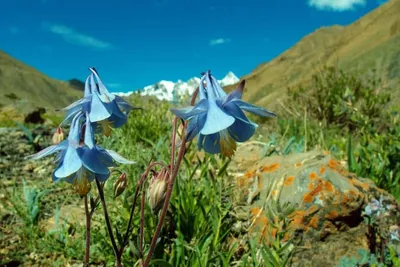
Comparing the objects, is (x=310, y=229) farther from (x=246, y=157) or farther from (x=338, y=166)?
(x=246, y=157)

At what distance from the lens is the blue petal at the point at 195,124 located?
170cm

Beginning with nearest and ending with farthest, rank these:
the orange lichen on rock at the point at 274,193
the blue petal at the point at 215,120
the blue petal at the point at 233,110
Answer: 1. the blue petal at the point at 215,120
2. the blue petal at the point at 233,110
3. the orange lichen on rock at the point at 274,193

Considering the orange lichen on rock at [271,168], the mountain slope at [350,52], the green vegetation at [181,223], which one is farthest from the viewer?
the mountain slope at [350,52]

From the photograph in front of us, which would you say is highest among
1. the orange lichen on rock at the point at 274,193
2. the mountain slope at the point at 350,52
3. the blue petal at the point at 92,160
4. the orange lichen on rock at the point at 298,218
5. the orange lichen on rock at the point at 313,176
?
the mountain slope at the point at 350,52

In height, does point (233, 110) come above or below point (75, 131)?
below

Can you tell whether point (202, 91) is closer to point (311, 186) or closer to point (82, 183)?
point (82, 183)

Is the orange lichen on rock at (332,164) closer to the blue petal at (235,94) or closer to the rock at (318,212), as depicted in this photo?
the rock at (318,212)

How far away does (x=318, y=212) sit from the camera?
3.47 meters

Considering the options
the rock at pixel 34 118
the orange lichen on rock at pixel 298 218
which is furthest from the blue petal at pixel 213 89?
the rock at pixel 34 118

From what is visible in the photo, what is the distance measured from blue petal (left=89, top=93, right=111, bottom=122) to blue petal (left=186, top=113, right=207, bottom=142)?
1.15 ft

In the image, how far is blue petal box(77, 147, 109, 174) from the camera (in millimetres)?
1769

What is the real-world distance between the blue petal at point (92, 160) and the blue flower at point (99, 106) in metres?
0.13

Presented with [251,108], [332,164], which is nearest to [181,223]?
[332,164]

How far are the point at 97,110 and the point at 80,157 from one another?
219 millimetres
